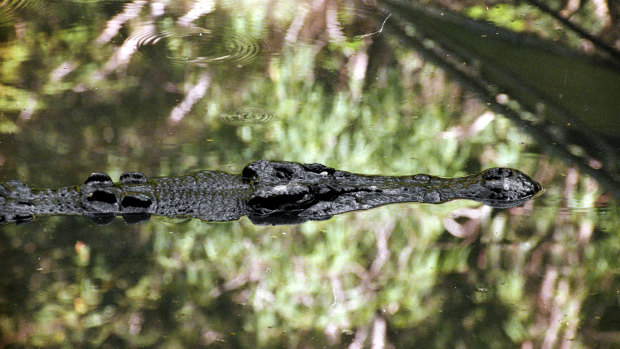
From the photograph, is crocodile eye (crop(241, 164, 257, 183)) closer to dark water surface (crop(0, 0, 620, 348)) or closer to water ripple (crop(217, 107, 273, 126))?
dark water surface (crop(0, 0, 620, 348))

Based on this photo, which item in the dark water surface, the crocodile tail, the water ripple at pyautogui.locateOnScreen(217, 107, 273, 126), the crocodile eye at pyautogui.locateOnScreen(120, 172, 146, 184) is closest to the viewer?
the dark water surface

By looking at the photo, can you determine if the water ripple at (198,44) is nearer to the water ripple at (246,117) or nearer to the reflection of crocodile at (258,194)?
the water ripple at (246,117)

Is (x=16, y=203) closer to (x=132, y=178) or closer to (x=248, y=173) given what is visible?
(x=132, y=178)

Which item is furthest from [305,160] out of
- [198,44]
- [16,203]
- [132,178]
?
[198,44]

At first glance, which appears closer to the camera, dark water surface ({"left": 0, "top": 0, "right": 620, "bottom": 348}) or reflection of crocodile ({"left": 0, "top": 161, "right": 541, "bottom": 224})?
dark water surface ({"left": 0, "top": 0, "right": 620, "bottom": 348})

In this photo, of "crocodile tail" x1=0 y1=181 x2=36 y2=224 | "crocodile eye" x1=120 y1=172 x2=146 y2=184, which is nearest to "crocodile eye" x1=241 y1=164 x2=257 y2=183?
"crocodile eye" x1=120 y1=172 x2=146 y2=184

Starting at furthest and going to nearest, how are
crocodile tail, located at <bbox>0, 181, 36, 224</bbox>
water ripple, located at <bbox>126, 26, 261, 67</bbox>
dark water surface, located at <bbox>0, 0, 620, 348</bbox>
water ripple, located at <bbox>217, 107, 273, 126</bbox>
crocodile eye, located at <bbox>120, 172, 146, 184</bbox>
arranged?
water ripple, located at <bbox>126, 26, 261, 67</bbox> → water ripple, located at <bbox>217, 107, 273, 126</bbox> → crocodile eye, located at <bbox>120, 172, 146, 184</bbox> → crocodile tail, located at <bbox>0, 181, 36, 224</bbox> → dark water surface, located at <bbox>0, 0, 620, 348</bbox>

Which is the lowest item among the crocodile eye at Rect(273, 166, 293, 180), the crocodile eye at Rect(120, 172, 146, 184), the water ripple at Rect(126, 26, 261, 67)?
the water ripple at Rect(126, 26, 261, 67)
